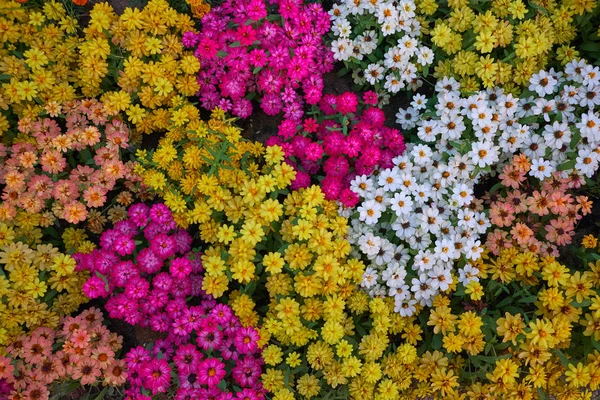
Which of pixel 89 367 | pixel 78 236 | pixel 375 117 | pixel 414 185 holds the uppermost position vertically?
pixel 375 117

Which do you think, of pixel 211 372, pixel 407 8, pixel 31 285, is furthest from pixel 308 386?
pixel 407 8

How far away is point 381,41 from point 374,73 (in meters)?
0.29

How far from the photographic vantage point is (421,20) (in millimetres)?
4160

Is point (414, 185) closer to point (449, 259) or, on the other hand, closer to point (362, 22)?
point (449, 259)

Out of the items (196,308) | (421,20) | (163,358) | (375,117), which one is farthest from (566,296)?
(163,358)

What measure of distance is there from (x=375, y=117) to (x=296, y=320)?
70.0 inches

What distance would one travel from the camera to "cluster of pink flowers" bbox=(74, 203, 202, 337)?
3637 millimetres

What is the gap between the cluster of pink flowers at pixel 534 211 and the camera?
3.83 metres

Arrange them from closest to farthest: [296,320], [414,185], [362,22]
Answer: [296,320]
[414,185]
[362,22]

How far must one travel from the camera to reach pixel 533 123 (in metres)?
4.07

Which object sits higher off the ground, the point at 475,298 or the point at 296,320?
the point at 475,298

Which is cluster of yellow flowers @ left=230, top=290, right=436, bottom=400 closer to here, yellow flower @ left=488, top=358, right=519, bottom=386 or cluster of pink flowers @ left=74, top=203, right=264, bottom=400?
cluster of pink flowers @ left=74, top=203, right=264, bottom=400

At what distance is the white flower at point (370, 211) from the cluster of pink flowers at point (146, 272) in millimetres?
1379

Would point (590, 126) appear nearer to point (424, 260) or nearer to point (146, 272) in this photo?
point (424, 260)
